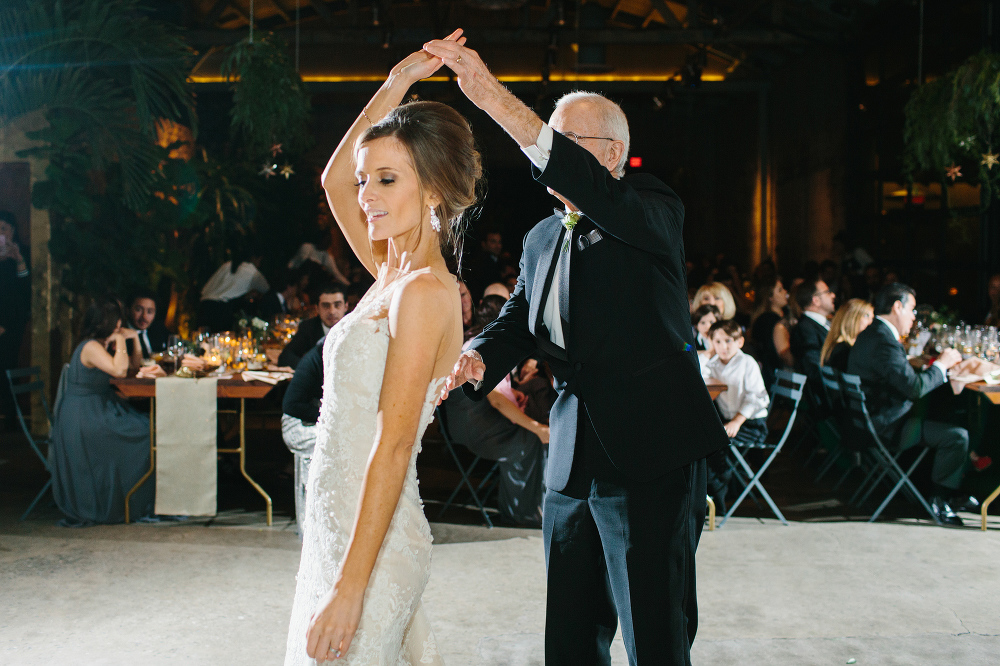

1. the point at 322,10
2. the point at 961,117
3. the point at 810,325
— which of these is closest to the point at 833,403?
the point at 810,325

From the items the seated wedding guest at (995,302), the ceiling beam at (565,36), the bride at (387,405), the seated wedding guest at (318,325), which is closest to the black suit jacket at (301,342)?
the seated wedding guest at (318,325)

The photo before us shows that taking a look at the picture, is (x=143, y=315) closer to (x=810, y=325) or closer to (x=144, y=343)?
(x=144, y=343)

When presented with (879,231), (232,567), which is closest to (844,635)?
(232,567)

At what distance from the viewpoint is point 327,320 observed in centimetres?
531

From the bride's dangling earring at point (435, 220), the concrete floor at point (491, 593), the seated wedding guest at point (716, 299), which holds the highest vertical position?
the bride's dangling earring at point (435, 220)

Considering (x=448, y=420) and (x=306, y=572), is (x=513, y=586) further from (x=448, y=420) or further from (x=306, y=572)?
(x=306, y=572)

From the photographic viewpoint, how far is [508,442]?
4766 millimetres

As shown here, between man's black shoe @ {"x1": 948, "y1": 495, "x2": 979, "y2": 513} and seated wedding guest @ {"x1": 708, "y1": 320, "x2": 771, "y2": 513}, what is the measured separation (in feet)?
3.70

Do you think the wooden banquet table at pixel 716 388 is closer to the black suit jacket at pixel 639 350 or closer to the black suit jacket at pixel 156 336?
the black suit jacket at pixel 639 350

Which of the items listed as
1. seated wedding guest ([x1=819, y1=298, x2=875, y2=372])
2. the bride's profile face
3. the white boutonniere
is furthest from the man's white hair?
seated wedding guest ([x1=819, y1=298, x2=875, y2=372])

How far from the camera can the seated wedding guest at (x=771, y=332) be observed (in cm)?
652

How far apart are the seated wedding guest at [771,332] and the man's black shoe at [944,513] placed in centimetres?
156

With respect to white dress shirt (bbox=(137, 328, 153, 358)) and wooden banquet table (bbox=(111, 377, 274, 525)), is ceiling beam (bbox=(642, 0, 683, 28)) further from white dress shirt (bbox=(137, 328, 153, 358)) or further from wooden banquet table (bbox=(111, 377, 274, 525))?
wooden banquet table (bbox=(111, 377, 274, 525))

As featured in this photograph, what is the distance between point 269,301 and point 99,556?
4220mm
